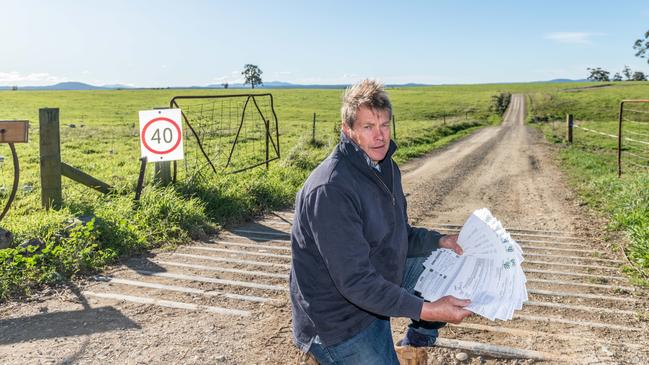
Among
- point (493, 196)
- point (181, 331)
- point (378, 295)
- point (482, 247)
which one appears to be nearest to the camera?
point (378, 295)

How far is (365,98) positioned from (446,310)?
106cm

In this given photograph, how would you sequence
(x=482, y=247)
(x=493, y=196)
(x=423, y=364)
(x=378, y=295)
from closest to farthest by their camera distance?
(x=378, y=295) → (x=482, y=247) → (x=423, y=364) → (x=493, y=196)

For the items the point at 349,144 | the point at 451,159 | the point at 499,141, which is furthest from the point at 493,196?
the point at 499,141

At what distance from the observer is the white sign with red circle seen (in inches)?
321

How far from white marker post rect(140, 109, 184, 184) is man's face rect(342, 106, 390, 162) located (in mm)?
5909

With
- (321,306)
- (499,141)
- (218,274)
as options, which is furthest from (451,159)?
(321,306)

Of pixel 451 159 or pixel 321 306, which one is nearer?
pixel 321 306

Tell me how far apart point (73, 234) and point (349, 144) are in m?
4.42

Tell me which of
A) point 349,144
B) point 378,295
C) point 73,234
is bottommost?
point 73,234

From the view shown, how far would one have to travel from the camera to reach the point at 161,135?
821 cm

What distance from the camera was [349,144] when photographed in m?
2.69

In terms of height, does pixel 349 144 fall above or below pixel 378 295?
above

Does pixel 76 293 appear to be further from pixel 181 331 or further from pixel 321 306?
pixel 321 306

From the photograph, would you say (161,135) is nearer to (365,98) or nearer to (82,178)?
(82,178)
